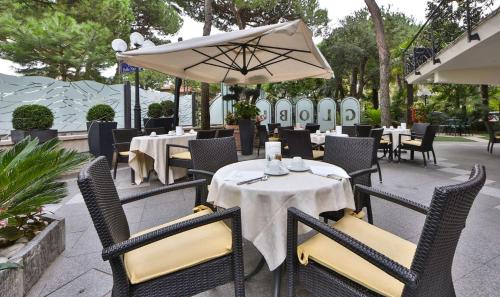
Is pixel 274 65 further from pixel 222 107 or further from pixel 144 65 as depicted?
pixel 222 107

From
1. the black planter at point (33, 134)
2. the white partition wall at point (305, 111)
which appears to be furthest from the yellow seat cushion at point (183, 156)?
the white partition wall at point (305, 111)

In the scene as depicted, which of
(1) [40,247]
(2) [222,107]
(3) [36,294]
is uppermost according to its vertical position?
(2) [222,107]

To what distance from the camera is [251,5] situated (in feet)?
30.3

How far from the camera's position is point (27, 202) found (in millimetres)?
1869

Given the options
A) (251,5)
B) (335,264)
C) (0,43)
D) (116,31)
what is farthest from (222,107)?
(335,264)

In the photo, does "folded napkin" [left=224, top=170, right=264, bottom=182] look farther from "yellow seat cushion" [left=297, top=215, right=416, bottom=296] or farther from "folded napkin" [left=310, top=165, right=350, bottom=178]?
"yellow seat cushion" [left=297, top=215, right=416, bottom=296]

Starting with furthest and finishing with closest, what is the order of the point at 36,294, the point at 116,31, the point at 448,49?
the point at 116,31 < the point at 448,49 < the point at 36,294

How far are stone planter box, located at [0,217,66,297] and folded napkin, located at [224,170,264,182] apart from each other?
1.32 m

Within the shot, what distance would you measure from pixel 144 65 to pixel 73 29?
8.02 m

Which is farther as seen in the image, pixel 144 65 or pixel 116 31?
pixel 116 31

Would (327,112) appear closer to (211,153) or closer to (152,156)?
(152,156)

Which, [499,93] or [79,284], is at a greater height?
[499,93]

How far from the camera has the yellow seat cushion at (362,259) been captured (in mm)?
1190

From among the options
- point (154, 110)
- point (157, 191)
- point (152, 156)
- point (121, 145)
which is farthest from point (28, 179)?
point (154, 110)
